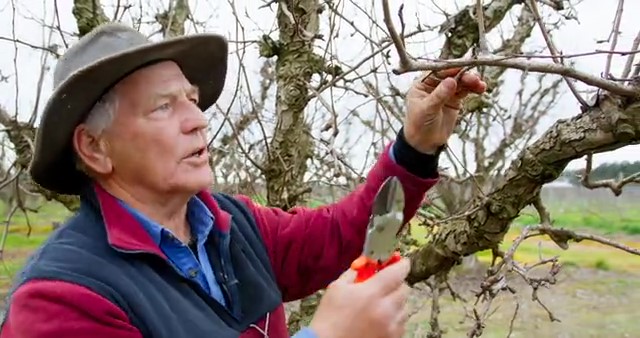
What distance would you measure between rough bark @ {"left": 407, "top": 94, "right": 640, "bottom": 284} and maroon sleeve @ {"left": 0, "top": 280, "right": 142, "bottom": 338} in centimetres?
81

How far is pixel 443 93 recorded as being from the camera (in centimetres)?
138

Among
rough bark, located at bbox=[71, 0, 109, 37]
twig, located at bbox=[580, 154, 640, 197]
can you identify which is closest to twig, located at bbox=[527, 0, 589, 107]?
twig, located at bbox=[580, 154, 640, 197]

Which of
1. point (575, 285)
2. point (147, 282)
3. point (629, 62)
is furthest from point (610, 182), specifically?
point (575, 285)

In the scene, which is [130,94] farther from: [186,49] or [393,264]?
[393,264]

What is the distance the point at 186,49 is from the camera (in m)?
1.36

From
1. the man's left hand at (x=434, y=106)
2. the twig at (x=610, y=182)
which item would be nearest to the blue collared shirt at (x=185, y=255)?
the man's left hand at (x=434, y=106)

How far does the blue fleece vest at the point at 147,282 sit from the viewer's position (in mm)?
1121

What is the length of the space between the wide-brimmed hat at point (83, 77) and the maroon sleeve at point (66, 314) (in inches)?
10.8

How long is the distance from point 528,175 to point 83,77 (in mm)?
865

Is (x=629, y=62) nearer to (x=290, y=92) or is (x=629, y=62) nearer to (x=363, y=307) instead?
(x=363, y=307)

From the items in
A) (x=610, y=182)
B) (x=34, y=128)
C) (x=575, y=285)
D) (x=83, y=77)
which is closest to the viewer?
(x=83, y=77)

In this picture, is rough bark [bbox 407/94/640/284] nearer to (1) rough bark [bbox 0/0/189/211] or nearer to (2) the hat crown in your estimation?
(2) the hat crown

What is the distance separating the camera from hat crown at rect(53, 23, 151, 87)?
1283mm

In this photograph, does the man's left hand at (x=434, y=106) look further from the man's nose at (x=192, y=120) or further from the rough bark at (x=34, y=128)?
the rough bark at (x=34, y=128)
